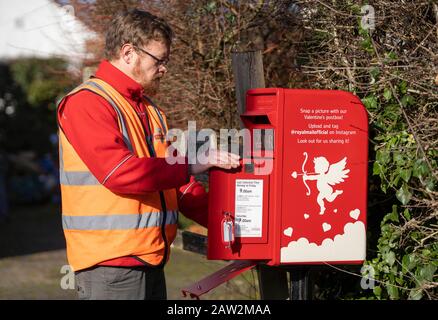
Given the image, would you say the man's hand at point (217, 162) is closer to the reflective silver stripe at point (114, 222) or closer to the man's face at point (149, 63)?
the reflective silver stripe at point (114, 222)

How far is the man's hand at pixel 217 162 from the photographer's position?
10.1 feet

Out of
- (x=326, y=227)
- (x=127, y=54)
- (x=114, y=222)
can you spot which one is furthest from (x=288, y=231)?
(x=127, y=54)

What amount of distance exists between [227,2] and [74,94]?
1.68 m

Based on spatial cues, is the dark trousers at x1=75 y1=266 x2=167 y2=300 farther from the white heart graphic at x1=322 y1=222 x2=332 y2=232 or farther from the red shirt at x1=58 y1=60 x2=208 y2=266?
the white heart graphic at x1=322 y1=222 x2=332 y2=232

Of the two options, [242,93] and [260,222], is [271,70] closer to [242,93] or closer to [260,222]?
[242,93]

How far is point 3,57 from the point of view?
14266 millimetres

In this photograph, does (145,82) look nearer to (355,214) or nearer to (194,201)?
(194,201)

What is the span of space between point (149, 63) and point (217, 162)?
54cm

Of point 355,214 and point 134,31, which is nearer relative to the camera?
point 134,31

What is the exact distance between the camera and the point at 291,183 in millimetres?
3176

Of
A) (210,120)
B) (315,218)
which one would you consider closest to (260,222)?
(315,218)

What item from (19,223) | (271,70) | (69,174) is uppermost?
(271,70)

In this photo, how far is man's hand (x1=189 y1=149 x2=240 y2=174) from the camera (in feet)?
10.1

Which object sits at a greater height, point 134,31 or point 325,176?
point 134,31
